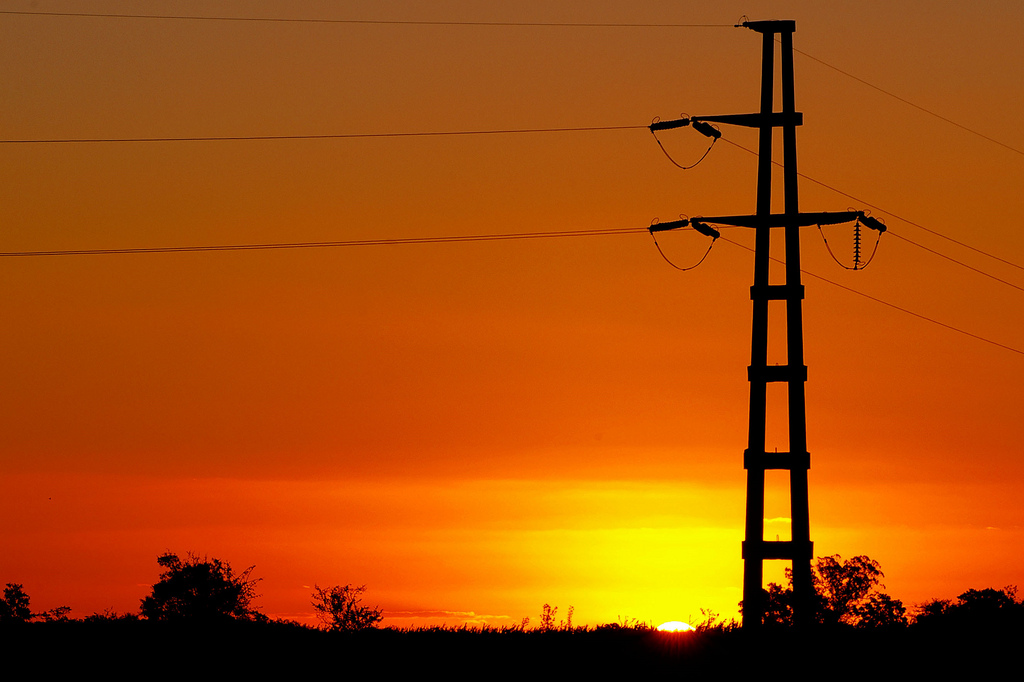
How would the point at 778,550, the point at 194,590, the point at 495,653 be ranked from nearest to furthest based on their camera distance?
the point at 495,653
the point at 778,550
the point at 194,590

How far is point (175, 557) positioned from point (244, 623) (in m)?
76.5

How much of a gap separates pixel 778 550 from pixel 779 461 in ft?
7.14

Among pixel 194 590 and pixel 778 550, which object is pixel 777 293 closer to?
pixel 778 550

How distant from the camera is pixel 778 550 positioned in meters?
38.0

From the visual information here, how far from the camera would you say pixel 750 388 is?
38.3 metres

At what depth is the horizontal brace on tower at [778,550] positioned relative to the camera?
3778 cm

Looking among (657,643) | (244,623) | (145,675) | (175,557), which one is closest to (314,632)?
(244,623)

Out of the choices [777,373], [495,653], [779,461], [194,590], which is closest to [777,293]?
[777,373]

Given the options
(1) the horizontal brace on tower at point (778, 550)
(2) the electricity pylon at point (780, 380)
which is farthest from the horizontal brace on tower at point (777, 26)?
(1) the horizontal brace on tower at point (778, 550)

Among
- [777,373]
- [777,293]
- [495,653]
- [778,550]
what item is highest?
[777,293]

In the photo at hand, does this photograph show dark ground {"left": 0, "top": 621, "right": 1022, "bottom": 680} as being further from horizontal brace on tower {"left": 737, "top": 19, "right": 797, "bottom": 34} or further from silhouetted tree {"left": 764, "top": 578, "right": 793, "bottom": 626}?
horizontal brace on tower {"left": 737, "top": 19, "right": 797, "bottom": 34}

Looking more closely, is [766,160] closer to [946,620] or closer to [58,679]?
[946,620]

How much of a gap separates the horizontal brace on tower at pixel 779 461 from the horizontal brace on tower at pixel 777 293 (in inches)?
152

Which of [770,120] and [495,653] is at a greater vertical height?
[770,120]
